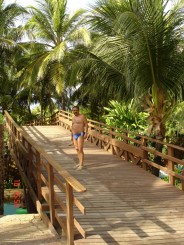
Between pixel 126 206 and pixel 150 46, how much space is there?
5.15 m

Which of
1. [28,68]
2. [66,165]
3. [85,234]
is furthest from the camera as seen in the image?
[28,68]

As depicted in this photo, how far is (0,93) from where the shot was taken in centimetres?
3038

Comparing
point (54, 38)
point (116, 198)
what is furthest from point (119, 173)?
point (54, 38)

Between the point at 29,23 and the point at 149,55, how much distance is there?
48.1ft

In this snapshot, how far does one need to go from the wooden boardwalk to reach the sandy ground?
563mm

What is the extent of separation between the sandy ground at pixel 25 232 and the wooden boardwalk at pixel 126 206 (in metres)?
0.56

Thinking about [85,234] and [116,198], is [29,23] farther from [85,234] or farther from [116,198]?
[85,234]

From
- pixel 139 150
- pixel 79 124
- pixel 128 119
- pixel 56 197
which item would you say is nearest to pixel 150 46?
pixel 139 150

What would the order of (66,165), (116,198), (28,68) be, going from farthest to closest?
(28,68), (66,165), (116,198)

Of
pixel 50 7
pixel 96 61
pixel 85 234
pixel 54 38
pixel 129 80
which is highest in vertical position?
pixel 50 7

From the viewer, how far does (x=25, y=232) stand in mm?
6074

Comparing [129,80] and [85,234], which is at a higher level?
[129,80]

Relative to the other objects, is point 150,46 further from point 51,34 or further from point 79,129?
point 51,34

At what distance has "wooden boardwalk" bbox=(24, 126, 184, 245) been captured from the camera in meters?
5.38
